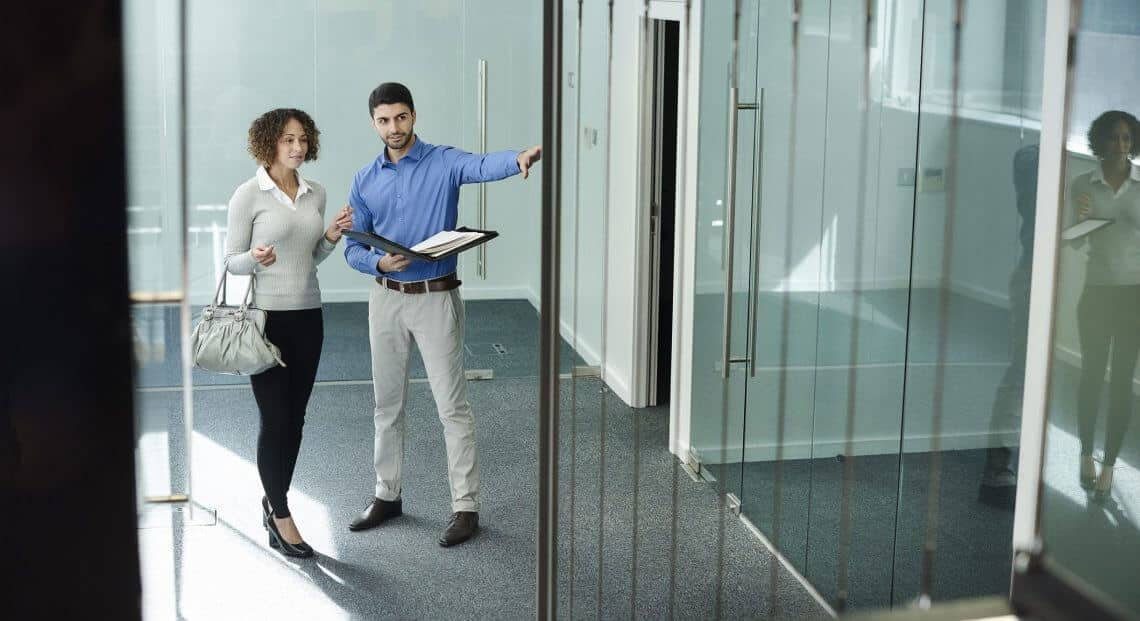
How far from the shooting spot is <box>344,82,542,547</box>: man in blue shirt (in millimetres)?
3990

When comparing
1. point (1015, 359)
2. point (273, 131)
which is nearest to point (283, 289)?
point (273, 131)

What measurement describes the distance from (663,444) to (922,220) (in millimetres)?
2188

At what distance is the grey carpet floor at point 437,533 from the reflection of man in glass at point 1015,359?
0.66 meters

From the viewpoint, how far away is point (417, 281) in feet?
13.0

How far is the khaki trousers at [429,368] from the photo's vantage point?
158 inches

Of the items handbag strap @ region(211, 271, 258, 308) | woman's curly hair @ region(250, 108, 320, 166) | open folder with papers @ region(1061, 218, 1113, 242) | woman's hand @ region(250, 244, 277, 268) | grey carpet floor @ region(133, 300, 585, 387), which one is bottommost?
grey carpet floor @ region(133, 300, 585, 387)

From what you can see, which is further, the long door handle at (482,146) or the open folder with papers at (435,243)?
the long door handle at (482,146)

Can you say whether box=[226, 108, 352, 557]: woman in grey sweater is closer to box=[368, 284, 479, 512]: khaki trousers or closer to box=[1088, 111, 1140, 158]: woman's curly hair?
box=[368, 284, 479, 512]: khaki trousers

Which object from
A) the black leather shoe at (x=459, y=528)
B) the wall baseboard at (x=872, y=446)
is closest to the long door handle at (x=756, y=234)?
the wall baseboard at (x=872, y=446)

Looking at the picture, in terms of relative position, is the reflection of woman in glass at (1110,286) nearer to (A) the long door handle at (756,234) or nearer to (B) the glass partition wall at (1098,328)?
(B) the glass partition wall at (1098,328)

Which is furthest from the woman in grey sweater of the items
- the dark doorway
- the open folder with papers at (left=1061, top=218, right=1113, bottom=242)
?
the open folder with papers at (left=1061, top=218, right=1113, bottom=242)

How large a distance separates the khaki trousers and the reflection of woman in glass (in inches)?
78.0

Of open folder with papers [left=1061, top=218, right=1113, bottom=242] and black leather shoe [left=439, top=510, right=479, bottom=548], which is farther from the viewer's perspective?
black leather shoe [left=439, top=510, right=479, bottom=548]

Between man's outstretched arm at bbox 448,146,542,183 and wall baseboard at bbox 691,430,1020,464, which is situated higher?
man's outstretched arm at bbox 448,146,542,183
